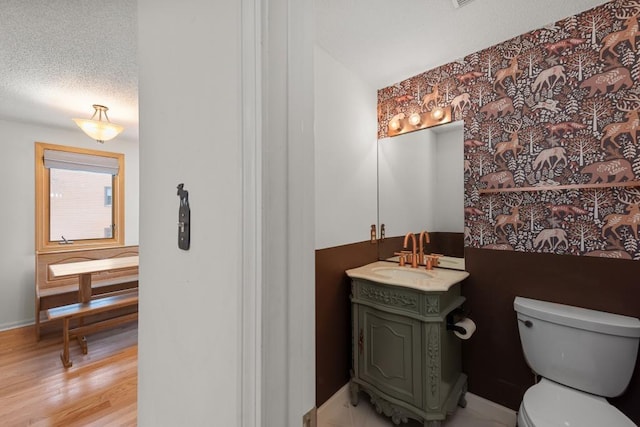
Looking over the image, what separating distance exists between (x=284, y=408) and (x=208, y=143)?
21.0 inches

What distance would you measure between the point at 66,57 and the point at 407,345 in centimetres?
287

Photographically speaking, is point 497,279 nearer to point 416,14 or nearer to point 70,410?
point 416,14

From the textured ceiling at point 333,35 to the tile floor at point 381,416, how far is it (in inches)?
88.8

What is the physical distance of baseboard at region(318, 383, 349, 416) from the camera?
1.79 meters

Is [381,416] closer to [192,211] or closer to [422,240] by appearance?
[422,240]

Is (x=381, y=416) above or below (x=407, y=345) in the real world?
below

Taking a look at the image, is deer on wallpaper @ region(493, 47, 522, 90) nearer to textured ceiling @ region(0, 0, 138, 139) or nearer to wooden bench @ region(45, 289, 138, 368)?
textured ceiling @ region(0, 0, 138, 139)

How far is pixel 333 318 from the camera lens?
190cm

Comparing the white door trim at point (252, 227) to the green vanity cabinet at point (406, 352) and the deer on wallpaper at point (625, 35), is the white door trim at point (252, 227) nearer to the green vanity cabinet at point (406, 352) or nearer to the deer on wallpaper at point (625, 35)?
the green vanity cabinet at point (406, 352)

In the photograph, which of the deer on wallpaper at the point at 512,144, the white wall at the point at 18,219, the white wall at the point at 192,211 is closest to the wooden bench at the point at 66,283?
the white wall at the point at 18,219

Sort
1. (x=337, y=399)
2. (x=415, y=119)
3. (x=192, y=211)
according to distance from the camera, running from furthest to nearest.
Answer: (x=415, y=119)
(x=337, y=399)
(x=192, y=211)

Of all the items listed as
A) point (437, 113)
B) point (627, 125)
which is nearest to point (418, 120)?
point (437, 113)

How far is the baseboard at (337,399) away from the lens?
1.79 metres

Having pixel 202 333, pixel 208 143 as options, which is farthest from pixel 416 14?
pixel 202 333
